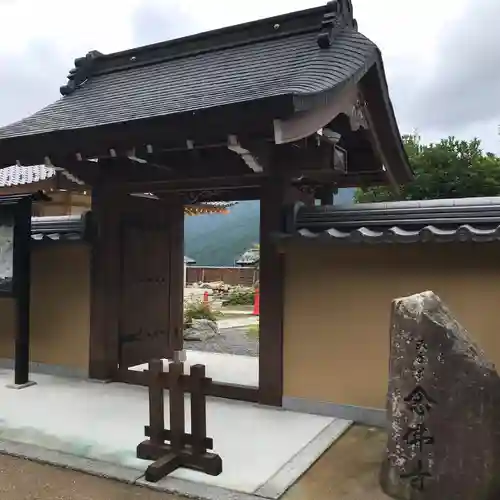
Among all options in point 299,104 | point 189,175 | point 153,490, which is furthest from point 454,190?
point 153,490

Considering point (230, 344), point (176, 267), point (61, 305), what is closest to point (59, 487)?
point (61, 305)

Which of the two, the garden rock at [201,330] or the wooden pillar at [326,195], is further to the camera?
the garden rock at [201,330]

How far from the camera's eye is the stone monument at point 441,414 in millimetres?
2994

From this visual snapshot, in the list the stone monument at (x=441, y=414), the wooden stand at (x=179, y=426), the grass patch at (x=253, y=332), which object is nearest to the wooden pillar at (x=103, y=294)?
the wooden stand at (x=179, y=426)

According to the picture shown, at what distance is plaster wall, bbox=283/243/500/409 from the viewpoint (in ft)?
14.2

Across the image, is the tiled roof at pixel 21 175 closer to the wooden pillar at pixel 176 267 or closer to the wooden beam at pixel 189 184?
the wooden pillar at pixel 176 267

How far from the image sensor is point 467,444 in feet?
9.82

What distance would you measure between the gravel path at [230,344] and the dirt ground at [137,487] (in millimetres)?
4483

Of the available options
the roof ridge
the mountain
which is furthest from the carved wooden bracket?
the mountain

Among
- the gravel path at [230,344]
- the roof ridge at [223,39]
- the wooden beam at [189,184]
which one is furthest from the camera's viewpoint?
the gravel path at [230,344]

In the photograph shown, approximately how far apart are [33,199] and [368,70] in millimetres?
3987

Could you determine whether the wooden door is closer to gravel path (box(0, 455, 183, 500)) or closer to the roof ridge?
the roof ridge

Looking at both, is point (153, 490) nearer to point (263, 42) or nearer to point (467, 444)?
point (467, 444)

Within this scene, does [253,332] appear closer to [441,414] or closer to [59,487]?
[59,487]
